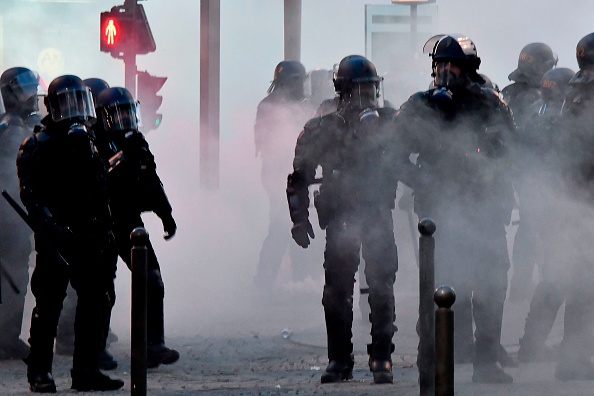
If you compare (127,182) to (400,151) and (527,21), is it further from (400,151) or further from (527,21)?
(527,21)

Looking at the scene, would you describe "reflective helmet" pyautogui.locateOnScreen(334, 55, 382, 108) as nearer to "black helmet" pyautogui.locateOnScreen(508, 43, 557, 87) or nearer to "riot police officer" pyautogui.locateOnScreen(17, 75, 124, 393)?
"riot police officer" pyautogui.locateOnScreen(17, 75, 124, 393)

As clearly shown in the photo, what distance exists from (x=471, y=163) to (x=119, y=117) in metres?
2.40

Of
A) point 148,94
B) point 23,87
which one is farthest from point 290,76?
point 23,87

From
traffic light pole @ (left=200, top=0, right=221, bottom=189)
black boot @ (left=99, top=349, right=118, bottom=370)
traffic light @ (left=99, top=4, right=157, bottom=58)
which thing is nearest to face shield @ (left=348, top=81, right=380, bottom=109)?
black boot @ (left=99, top=349, right=118, bottom=370)

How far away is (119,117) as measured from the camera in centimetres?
1030

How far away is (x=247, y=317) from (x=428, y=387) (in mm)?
5417

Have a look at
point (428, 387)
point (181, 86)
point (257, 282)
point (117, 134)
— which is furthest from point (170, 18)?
point (428, 387)

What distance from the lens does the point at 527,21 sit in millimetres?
18766

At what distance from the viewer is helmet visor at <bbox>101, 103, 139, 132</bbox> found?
10305 millimetres

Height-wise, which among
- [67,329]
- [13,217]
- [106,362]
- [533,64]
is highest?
[533,64]

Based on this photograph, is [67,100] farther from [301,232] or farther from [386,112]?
[386,112]

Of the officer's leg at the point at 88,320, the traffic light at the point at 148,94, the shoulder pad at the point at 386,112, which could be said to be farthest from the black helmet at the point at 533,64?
the traffic light at the point at 148,94

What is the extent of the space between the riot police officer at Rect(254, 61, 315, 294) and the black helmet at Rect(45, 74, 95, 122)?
5365mm

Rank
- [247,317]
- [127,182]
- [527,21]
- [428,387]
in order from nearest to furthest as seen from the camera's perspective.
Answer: [428,387], [127,182], [247,317], [527,21]
